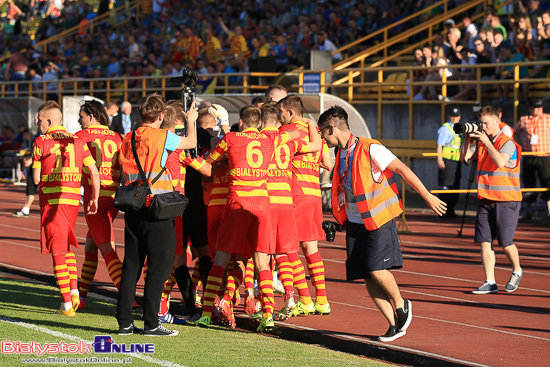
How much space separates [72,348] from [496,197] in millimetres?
5381

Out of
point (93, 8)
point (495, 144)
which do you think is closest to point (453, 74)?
point (495, 144)

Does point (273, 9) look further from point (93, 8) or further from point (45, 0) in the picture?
point (45, 0)

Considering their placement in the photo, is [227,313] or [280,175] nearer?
[227,313]

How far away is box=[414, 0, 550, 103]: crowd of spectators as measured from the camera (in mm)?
20781

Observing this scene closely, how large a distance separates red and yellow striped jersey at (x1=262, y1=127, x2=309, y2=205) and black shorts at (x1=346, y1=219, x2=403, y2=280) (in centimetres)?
95

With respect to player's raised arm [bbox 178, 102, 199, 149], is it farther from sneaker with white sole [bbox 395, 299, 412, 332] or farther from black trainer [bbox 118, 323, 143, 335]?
sneaker with white sole [bbox 395, 299, 412, 332]

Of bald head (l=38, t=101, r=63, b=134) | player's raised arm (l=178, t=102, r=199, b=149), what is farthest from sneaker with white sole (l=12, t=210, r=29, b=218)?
player's raised arm (l=178, t=102, r=199, b=149)

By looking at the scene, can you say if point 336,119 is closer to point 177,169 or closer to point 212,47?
point 177,169

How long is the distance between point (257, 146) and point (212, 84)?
18681 mm

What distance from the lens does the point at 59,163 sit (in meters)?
9.47

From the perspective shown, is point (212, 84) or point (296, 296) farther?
point (212, 84)

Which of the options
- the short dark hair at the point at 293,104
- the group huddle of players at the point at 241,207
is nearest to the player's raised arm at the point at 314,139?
the group huddle of players at the point at 241,207

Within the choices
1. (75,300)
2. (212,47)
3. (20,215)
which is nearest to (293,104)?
(75,300)

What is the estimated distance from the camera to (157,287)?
824 cm
